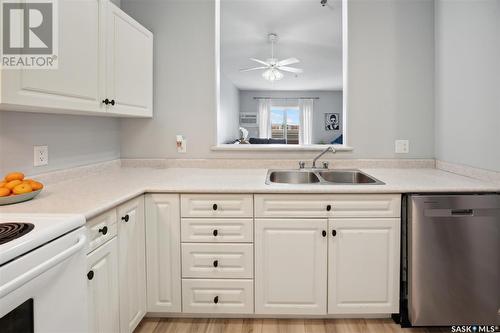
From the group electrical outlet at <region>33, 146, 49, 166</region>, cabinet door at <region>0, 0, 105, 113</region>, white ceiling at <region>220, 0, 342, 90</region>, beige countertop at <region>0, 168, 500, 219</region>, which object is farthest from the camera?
white ceiling at <region>220, 0, 342, 90</region>

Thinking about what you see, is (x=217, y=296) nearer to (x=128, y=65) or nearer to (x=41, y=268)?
(x=41, y=268)

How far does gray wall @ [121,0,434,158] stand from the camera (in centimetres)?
253

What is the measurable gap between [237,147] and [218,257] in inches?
39.2

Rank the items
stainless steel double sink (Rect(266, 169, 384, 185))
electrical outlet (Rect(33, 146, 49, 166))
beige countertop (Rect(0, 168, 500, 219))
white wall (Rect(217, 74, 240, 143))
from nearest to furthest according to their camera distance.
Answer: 1. beige countertop (Rect(0, 168, 500, 219))
2. electrical outlet (Rect(33, 146, 49, 166))
3. stainless steel double sink (Rect(266, 169, 384, 185))
4. white wall (Rect(217, 74, 240, 143))

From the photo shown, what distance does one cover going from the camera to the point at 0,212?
4.07ft

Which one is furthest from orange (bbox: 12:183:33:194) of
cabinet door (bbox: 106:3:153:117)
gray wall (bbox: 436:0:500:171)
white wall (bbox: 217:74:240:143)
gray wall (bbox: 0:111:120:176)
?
white wall (bbox: 217:74:240:143)

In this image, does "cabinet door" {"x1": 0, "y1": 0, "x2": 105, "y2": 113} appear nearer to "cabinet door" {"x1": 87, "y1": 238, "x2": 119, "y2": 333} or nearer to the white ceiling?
"cabinet door" {"x1": 87, "y1": 238, "x2": 119, "y2": 333}

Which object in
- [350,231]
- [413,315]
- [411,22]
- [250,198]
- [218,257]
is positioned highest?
[411,22]

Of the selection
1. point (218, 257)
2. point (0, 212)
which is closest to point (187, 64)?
point (218, 257)

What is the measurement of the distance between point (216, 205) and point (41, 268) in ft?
3.41

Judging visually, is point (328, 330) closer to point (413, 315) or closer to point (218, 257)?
point (413, 315)

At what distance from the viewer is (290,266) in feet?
6.21

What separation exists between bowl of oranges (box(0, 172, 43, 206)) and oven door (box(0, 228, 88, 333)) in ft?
1.41

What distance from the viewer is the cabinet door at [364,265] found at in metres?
1.86
